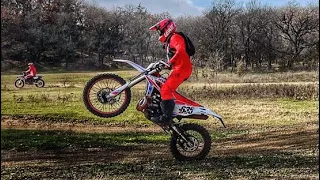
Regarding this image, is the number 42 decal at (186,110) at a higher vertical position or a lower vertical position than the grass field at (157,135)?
higher

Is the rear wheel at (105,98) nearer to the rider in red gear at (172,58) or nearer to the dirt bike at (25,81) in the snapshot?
the rider in red gear at (172,58)

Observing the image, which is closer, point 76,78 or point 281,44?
point 281,44

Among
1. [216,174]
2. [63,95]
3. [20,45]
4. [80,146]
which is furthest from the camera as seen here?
[80,146]

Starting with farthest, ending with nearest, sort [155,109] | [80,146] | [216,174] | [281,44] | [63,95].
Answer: [80,146] < [63,95] < [281,44] < [216,174] < [155,109]

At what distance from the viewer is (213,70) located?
22.9 feet

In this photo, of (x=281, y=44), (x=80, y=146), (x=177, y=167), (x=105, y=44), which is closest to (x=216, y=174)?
(x=177, y=167)

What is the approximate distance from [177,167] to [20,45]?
3850 mm

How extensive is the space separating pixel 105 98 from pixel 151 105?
0.69 metres

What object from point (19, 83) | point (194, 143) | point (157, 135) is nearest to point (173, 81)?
point (194, 143)

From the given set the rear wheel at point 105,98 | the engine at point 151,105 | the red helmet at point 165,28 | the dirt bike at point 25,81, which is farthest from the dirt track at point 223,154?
the red helmet at point 165,28

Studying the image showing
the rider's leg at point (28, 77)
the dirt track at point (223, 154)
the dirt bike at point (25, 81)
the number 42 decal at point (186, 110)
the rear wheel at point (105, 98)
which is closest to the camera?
the rear wheel at point (105, 98)

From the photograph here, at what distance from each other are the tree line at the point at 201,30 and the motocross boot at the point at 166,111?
32.4 inches

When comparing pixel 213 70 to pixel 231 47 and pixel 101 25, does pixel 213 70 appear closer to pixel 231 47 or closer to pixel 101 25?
pixel 231 47

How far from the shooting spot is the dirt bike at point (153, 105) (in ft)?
17.5
